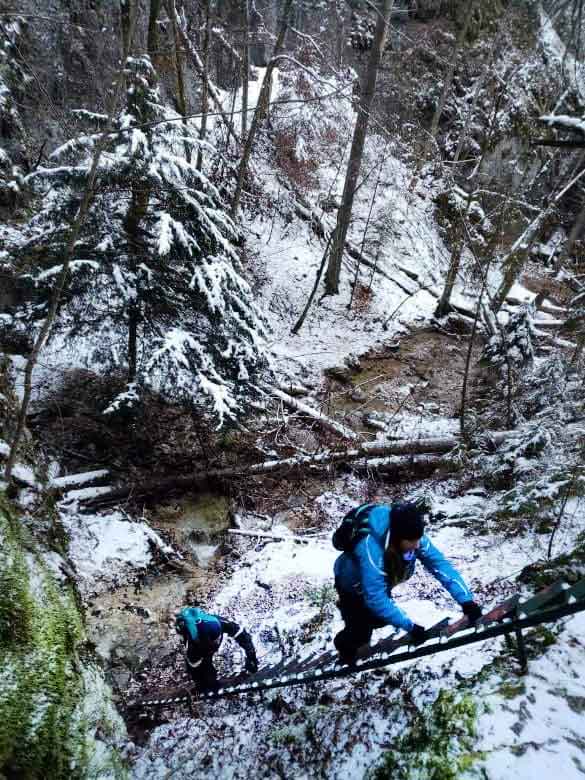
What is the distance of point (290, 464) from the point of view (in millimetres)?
9352

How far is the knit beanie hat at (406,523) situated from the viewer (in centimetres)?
341

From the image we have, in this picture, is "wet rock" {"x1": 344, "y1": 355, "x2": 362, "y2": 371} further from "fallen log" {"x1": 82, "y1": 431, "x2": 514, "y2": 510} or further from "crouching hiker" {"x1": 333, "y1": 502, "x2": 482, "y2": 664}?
"crouching hiker" {"x1": 333, "y1": 502, "x2": 482, "y2": 664}

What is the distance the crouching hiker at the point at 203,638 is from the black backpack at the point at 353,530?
77.8 inches

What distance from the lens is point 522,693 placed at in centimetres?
314

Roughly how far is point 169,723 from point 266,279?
41.0 ft

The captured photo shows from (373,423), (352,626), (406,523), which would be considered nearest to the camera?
(406,523)

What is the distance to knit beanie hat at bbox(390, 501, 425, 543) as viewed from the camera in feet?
11.2

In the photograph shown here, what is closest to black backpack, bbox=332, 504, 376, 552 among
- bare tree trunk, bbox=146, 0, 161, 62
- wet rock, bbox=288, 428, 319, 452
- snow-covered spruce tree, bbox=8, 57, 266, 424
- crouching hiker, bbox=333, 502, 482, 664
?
crouching hiker, bbox=333, 502, 482, 664

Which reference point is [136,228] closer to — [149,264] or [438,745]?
[149,264]

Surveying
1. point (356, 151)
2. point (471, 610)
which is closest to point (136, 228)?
point (471, 610)

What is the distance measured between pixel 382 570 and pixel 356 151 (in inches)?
536

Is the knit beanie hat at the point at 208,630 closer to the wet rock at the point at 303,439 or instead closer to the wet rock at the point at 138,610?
the wet rock at the point at 138,610

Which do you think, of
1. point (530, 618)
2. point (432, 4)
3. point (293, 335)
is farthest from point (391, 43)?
point (530, 618)

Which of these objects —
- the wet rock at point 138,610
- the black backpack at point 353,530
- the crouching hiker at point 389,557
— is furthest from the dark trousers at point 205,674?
the black backpack at point 353,530
